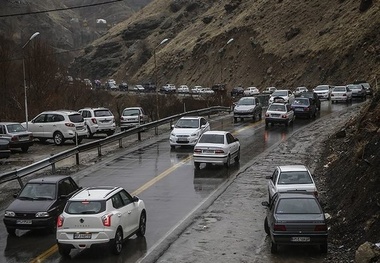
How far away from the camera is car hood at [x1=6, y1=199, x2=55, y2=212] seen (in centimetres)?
1730

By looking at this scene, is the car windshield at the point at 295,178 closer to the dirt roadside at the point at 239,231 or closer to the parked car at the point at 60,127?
the dirt roadside at the point at 239,231

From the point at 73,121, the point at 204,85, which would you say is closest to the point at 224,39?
the point at 204,85

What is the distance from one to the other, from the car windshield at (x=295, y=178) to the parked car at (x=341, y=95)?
40.5m

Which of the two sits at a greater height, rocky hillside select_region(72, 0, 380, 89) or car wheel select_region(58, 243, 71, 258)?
rocky hillside select_region(72, 0, 380, 89)

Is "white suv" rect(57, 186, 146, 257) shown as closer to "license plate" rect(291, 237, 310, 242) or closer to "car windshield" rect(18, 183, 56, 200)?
"car windshield" rect(18, 183, 56, 200)

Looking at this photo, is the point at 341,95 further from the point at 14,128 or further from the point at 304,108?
the point at 14,128

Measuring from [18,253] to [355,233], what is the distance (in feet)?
28.9

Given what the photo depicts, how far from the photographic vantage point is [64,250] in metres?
15.0

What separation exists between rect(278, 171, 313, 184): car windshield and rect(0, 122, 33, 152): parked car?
18.4 m

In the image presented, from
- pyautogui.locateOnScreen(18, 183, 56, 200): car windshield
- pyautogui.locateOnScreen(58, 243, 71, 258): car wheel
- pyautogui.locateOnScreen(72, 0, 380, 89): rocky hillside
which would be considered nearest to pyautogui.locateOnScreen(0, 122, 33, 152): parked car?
pyautogui.locateOnScreen(18, 183, 56, 200): car windshield

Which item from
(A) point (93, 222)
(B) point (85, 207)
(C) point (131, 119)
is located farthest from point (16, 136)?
(A) point (93, 222)

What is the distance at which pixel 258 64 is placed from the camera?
91.9 meters

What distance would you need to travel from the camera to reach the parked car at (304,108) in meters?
47.2

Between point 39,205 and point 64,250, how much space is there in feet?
9.57
